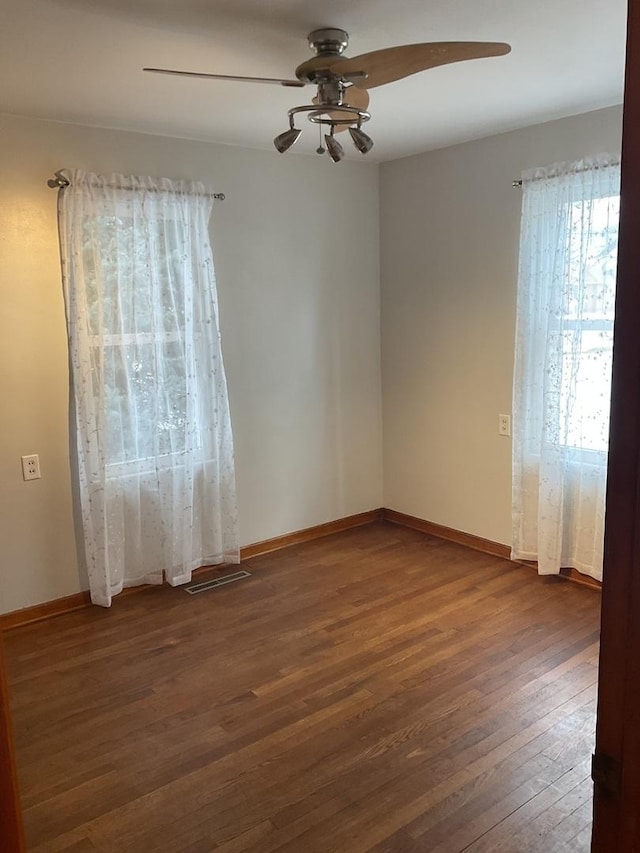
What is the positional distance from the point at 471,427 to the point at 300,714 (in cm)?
213

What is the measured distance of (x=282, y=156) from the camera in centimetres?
393

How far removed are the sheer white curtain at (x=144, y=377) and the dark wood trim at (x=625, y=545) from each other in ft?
9.51

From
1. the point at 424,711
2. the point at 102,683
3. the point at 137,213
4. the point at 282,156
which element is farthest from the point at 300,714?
the point at 282,156

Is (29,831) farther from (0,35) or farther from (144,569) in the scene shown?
(0,35)

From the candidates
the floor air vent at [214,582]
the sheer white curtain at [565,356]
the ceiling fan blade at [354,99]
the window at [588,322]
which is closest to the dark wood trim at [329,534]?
the floor air vent at [214,582]

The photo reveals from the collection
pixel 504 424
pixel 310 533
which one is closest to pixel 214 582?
pixel 310 533

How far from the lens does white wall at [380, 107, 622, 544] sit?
3711 mm

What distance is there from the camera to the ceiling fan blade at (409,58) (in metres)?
1.80

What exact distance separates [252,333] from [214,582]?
145cm

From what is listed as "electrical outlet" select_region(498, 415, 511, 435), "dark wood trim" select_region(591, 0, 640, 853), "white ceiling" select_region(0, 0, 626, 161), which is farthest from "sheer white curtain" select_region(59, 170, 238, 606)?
"dark wood trim" select_region(591, 0, 640, 853)

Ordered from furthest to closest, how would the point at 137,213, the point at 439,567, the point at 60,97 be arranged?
the point at 439,567, the point at 137,213, the point at 60,97

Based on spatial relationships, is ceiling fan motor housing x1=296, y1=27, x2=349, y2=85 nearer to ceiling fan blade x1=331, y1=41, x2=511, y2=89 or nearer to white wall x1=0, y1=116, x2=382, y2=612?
ceiling fan blade x1=331, y1=41, x2=511, y2=89

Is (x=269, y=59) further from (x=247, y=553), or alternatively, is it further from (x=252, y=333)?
(x=247, y=553)

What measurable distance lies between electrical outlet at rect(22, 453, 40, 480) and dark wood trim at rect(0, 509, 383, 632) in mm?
656
